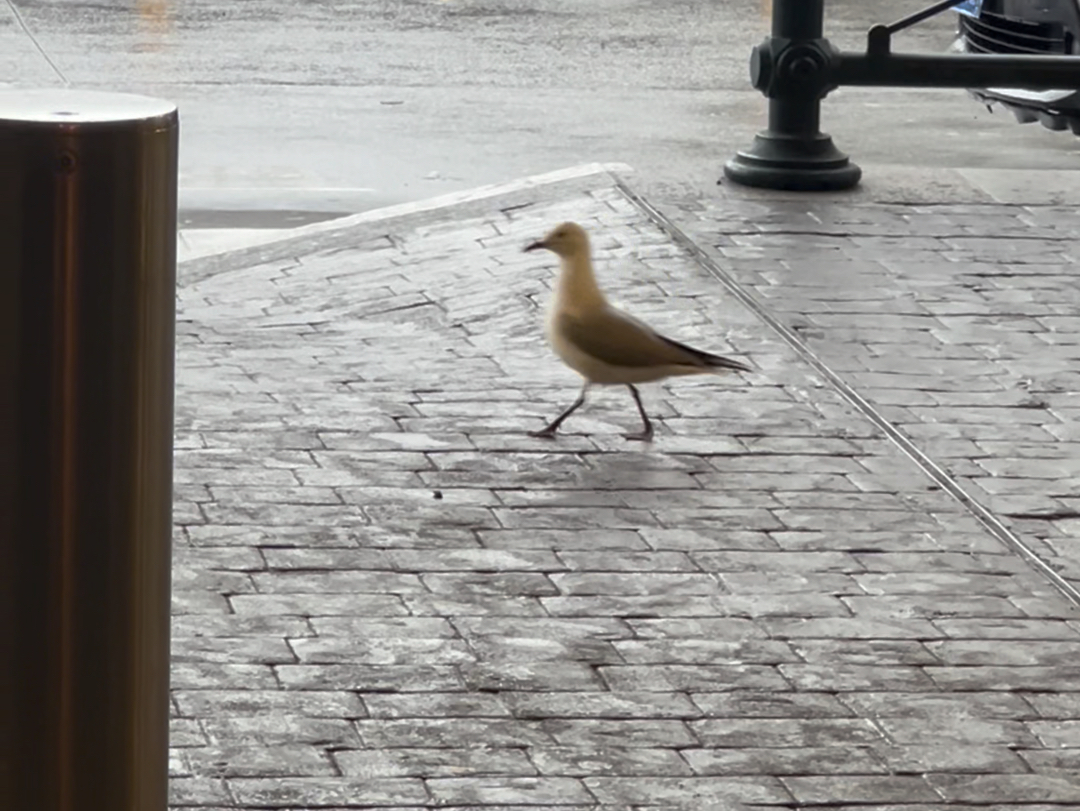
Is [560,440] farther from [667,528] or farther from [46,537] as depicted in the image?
[46,537]

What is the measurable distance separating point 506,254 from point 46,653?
6054mm

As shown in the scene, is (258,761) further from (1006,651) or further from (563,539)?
(1006,651)

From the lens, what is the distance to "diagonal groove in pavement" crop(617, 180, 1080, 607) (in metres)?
5.80

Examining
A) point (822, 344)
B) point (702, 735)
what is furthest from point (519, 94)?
point (702, 735)

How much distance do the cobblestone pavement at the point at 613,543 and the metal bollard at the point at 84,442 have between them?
1.41m

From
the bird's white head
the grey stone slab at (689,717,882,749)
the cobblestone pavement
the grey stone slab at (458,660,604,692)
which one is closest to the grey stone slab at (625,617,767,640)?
the cobblestone pavement

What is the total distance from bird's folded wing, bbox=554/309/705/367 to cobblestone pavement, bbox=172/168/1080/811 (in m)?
Answer: 0.27

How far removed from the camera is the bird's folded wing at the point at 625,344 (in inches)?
257

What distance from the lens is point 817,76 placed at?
10055 mm

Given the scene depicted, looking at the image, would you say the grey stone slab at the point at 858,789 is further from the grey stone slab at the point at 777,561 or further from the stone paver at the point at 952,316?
the stone paver at the point at 952,316

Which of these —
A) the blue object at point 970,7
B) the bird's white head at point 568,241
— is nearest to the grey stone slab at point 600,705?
the bird's white head at point 568,241

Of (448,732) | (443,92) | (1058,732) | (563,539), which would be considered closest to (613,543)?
(563,539)

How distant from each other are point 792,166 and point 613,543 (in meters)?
4.61

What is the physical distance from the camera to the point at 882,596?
18.1 feet
